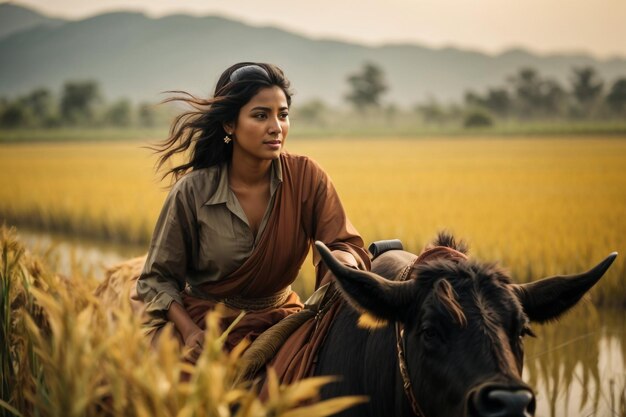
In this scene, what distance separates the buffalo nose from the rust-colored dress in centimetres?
112

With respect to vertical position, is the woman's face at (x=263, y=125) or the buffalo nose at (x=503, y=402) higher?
the woman's face at (x=263, y=125)

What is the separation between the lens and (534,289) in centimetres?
218

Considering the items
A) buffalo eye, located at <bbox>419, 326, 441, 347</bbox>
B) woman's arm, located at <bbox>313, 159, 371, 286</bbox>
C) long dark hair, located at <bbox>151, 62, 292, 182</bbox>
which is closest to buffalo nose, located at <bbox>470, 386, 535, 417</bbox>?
buffalo eye, located at <bbox>419, 326, 441, 347</bbox>

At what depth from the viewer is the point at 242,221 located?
9.52ft

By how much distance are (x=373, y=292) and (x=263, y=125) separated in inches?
41.4

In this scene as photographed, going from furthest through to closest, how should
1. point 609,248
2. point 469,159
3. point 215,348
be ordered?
point 469,159, point 609,248, point 215,348

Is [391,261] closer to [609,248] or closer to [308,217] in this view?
[308,217]

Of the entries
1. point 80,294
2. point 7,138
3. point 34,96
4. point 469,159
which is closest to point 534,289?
point 80,294

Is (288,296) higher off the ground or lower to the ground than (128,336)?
lower

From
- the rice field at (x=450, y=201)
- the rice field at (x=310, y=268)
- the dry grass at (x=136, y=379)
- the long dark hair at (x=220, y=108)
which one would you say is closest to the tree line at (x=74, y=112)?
the rice field at (x=450, y=201)

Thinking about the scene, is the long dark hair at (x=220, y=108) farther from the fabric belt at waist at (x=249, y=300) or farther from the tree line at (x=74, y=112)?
the tree line at (x=74, y=112)

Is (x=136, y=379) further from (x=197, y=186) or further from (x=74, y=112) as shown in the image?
(x=74, y=112)

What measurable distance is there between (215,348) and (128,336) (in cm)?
20

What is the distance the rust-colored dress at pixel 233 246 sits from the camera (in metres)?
2.86
